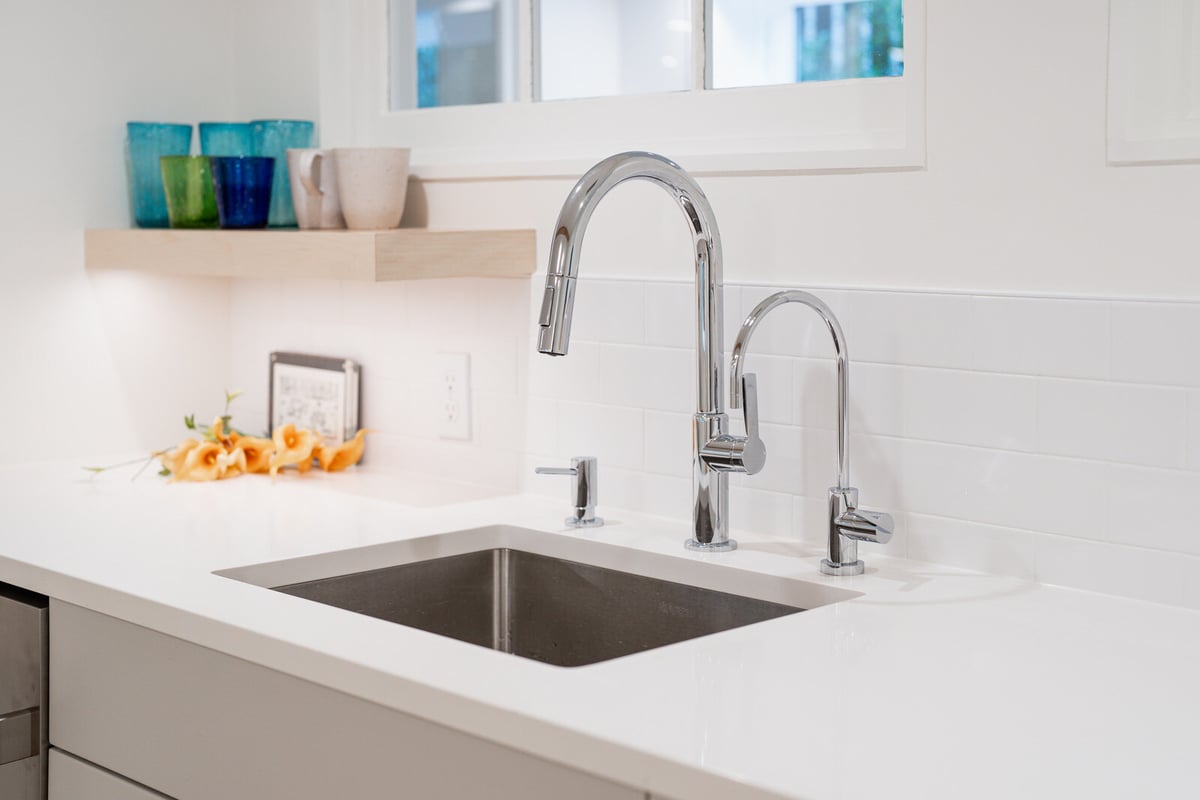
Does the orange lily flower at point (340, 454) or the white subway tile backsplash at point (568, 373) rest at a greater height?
the white subway tile backsplash at point (568, 373)

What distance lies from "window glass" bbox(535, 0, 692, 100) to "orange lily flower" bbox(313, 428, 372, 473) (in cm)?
63

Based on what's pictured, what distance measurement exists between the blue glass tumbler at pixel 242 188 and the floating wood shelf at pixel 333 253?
5 centimetres

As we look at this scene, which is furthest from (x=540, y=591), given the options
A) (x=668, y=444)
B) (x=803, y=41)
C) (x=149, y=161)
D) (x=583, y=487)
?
(x=149, y=161)

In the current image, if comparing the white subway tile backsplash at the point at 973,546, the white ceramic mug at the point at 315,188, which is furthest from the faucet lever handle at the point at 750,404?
the white ceramic mug at the point at 315,188

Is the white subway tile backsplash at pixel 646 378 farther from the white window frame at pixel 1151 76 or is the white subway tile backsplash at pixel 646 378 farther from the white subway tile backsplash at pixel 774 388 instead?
the white window frame at pixel 1151 76

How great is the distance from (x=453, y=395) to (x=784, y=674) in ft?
3.43

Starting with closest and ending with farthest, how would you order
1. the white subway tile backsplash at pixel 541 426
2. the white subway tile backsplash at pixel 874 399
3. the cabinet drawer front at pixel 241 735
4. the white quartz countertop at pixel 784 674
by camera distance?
the white quartz countertop at pixel 784 674 → the cabinet drawer front at pixel 241 735 → the white subway tile backsplash at pixel 874 399 → the white subway tile backsplash at pixel 541 426

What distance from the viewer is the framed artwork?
222 cm

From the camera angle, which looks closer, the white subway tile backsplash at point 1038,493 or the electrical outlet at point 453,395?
the white subway tile backsplash at point 1038,493

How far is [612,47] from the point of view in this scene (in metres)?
1.95

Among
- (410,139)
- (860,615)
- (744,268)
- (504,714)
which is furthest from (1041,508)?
(410,139)

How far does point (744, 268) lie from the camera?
5.58 ft

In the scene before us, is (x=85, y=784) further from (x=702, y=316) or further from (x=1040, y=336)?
(x=1040, y=336)

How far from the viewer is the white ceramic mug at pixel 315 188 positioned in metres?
2.06
